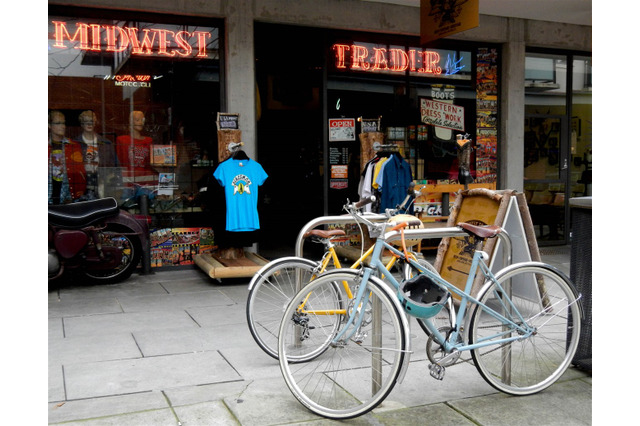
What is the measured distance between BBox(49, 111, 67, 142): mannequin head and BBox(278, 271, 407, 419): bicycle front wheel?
481cm

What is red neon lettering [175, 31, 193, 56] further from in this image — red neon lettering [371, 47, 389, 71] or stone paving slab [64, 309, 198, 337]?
stone paving slab [64, 309, 198, 337]

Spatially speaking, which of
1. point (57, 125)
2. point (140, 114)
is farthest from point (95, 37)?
point (57, 125)

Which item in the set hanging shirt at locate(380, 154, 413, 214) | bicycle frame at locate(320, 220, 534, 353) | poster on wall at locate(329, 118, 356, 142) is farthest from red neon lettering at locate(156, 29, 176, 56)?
bicycle frame at locate(320, 220, 534, 353)

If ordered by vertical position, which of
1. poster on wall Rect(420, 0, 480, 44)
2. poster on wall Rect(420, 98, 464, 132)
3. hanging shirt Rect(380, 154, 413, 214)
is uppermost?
poster on wall Rect(420, 0, 480, 44)

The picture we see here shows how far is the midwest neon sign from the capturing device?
8.44 meters

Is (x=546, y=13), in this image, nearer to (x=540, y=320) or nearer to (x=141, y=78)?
(x=141, y=78)

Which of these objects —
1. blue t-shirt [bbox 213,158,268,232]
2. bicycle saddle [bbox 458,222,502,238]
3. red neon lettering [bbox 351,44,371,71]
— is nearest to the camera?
bicycle saddle [bbox 458,222,502,238]

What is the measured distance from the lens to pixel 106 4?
8.31m

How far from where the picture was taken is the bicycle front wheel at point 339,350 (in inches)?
151

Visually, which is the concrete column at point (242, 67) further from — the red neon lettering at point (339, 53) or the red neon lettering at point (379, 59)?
the red neon lettering at point (379, 59)

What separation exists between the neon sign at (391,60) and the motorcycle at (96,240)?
3780 millimetres

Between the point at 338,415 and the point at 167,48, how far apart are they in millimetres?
6372

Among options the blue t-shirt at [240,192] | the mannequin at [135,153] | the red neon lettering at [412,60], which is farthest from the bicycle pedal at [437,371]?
the red neon lettering at [412,60]

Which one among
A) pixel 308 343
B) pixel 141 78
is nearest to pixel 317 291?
pixel 308 343
